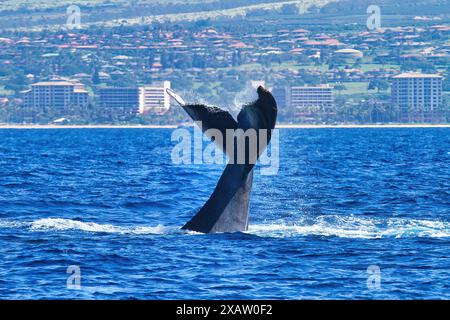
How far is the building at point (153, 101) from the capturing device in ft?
590

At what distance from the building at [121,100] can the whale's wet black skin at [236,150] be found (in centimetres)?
16670

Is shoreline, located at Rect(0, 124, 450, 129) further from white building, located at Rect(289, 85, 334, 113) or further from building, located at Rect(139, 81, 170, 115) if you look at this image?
white building, located at Rect(289, 85, 334, 113)

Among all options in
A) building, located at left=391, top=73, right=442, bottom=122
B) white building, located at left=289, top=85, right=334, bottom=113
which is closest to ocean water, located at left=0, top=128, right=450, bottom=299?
building, located at left=391, top=73, right=442, bottom=122

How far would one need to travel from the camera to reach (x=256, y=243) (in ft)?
64.6

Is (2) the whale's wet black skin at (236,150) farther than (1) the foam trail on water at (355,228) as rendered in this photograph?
No

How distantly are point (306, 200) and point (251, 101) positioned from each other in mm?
12476

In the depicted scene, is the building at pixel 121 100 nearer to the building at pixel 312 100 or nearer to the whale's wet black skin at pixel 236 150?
the building at pixel 312 100

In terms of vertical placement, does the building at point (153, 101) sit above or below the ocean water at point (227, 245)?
below

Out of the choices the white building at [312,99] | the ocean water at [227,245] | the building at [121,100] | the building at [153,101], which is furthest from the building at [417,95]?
the ocean water at [227,245]

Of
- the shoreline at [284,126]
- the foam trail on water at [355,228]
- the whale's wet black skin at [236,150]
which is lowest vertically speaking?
the shoreline at [284,126]

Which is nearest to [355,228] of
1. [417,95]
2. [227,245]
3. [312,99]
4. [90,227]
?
[227,245]

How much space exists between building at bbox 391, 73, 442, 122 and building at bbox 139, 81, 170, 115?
34.4 m
